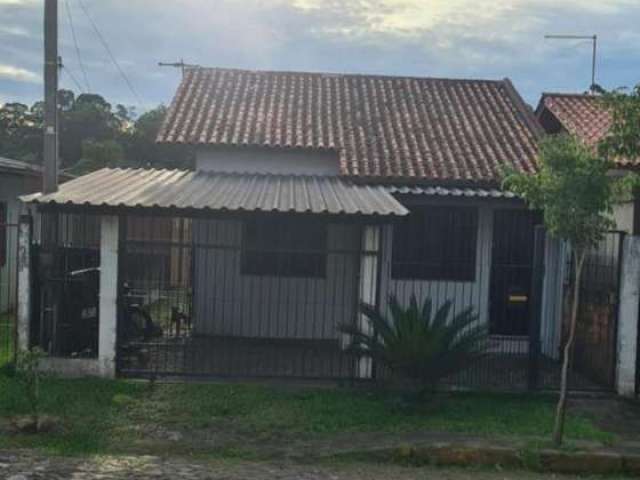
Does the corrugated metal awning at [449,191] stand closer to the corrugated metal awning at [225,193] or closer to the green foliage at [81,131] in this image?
the corrugated metal awning at [225,193]

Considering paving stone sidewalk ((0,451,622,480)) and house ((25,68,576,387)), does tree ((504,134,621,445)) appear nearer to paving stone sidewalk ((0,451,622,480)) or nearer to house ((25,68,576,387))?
paving stone sidewalk ((0,451,622,480))

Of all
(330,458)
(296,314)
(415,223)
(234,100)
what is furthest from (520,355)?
(234,100)

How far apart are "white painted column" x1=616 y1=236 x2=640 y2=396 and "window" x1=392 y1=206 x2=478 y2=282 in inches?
134

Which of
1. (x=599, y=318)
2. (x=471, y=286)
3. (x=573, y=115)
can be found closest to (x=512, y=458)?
(x=599, y=318)

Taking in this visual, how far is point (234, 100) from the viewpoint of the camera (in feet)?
48.8

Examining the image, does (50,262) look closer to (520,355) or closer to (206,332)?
(206,332)

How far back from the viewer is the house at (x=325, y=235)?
1111 cm

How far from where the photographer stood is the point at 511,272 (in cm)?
1262

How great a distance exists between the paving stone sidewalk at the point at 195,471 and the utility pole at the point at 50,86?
218 inches

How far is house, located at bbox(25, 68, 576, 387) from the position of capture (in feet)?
36.4

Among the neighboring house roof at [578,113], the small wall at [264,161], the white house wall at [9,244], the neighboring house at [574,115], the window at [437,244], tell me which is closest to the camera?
the window at [437,244]

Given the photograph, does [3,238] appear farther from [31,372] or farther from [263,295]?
[31,372]

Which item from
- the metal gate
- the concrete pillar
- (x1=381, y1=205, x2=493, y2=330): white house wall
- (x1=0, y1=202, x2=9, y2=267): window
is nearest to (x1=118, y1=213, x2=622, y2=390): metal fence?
(x1=381, y1=205, x2=493, y2=330): white house wall

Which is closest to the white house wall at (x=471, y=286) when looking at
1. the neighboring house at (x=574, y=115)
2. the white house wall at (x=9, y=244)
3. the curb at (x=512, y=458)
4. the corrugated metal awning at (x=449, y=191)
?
the corrugated metal awning at (x=449, y=191)
